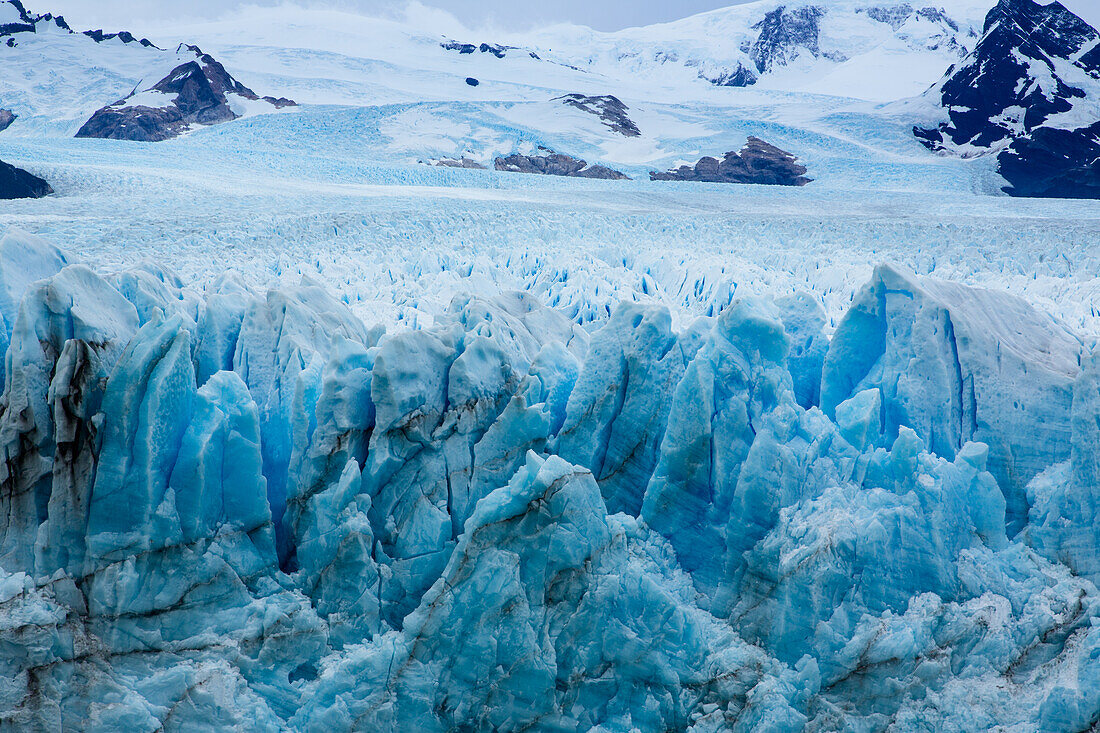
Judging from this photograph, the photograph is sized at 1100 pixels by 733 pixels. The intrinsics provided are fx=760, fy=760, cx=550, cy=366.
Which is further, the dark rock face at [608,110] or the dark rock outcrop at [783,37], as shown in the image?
the dark rock outcrop at [783,37]

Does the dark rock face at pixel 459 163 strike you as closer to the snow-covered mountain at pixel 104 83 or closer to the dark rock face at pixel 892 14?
the snow-covered mountain at pixel 104 83

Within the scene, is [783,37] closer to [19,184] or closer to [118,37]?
[118,37]

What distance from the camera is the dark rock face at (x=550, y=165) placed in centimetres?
2105

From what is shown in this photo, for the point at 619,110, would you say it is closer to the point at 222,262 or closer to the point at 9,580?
the point at 222,262

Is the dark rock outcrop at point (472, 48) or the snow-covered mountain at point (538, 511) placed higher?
the dark rock outcrop at point (472, 48)

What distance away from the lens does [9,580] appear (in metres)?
4.64

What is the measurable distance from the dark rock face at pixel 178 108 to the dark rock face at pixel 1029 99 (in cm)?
2211

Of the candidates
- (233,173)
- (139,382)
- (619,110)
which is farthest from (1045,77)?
(139,382)

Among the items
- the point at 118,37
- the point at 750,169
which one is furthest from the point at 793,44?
the point at 118,37

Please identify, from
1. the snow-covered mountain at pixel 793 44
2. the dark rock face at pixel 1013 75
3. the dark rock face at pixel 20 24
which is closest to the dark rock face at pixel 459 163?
the dark rock face at pixel 1013 75

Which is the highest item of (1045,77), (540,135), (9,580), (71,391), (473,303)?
(1045,77)

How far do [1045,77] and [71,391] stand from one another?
28.1 m

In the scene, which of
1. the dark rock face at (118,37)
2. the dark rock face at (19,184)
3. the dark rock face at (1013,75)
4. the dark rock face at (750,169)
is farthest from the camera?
the dark rock face at (118,37)

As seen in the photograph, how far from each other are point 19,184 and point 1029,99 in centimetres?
2639
